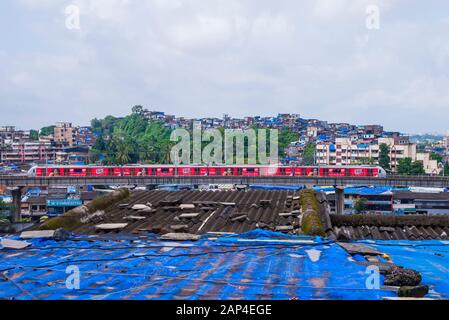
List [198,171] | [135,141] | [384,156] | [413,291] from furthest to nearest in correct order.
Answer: [135,141], [384,156], [198,171], [413,291]

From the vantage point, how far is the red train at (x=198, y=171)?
36.4 metres

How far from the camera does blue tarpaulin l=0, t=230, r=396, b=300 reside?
375cm

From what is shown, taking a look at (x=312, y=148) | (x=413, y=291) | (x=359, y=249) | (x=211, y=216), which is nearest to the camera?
(x=413, y=291)

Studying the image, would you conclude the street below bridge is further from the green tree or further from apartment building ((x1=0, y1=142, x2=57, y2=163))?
apartment building ((x1=0, y1=142, x2=57, y2=163))

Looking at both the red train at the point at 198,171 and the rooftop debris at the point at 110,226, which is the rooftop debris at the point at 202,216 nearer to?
the rooftop debris at the point at 110,226

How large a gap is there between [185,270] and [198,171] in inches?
1331

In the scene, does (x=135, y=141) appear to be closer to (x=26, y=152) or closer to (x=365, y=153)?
(x=26, y=152)

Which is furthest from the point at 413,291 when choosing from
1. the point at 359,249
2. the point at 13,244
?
the point at 13,244

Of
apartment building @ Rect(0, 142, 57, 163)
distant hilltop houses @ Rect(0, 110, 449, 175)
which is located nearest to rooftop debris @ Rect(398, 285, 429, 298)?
distant hilltop houses @ Rect(0, 110, 449, 175)

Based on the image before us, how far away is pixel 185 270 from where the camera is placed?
4.43m

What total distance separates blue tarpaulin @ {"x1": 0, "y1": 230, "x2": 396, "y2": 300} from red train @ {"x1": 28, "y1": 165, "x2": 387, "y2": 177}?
31162mm
